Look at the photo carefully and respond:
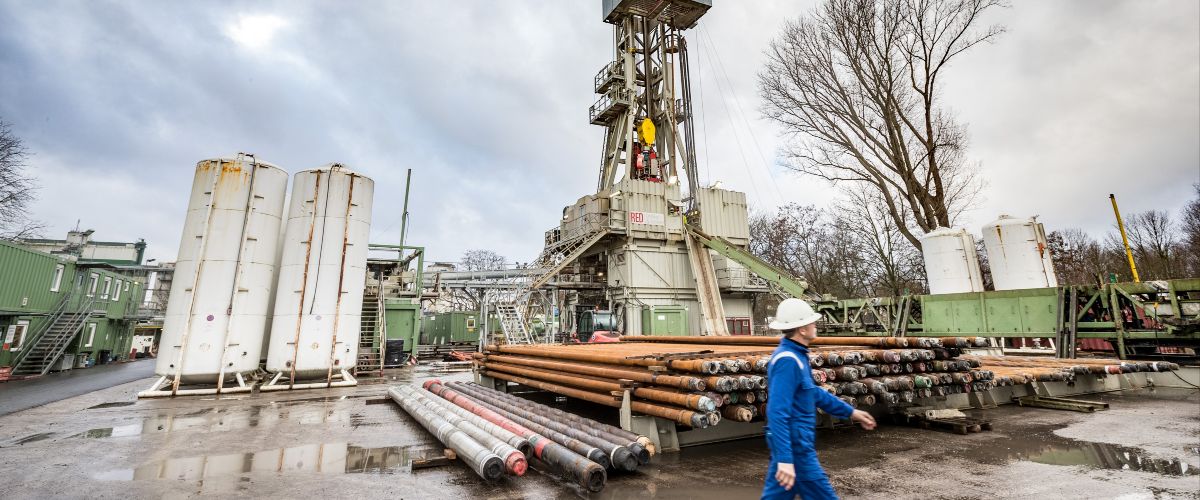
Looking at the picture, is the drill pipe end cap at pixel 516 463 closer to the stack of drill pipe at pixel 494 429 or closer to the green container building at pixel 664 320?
the stack of drill pipe at pixel 494 429

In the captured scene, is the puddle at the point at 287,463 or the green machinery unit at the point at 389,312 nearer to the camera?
the puddle at the point at 287,463

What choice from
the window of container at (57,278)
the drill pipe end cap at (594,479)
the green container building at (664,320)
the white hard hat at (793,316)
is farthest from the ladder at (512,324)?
the white hard hat at (793,316)

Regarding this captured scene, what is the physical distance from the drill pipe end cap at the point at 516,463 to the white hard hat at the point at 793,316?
2.61 metres

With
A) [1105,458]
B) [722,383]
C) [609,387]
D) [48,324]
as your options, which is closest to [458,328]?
[48,324]

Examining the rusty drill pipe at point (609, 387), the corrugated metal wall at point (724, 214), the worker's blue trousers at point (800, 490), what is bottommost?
the worker's blue trousers at point (800, 490)

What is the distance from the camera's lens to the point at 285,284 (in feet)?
39.7

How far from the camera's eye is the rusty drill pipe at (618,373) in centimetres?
484

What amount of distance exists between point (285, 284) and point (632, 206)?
1681 cm

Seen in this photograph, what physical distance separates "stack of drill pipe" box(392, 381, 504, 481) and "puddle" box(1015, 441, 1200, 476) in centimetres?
513

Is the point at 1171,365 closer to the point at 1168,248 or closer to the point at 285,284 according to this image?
the point at 285,284

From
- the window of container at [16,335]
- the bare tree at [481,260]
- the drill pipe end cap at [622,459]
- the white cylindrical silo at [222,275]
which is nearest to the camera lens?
the drill pipe end cap at [622,459]

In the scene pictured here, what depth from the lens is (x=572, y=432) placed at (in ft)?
17.3

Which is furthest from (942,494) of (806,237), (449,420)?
(806,237)

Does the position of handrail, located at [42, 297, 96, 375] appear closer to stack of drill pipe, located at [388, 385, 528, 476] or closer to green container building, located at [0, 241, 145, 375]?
green container building, located at [0, 241, 145, 375]
